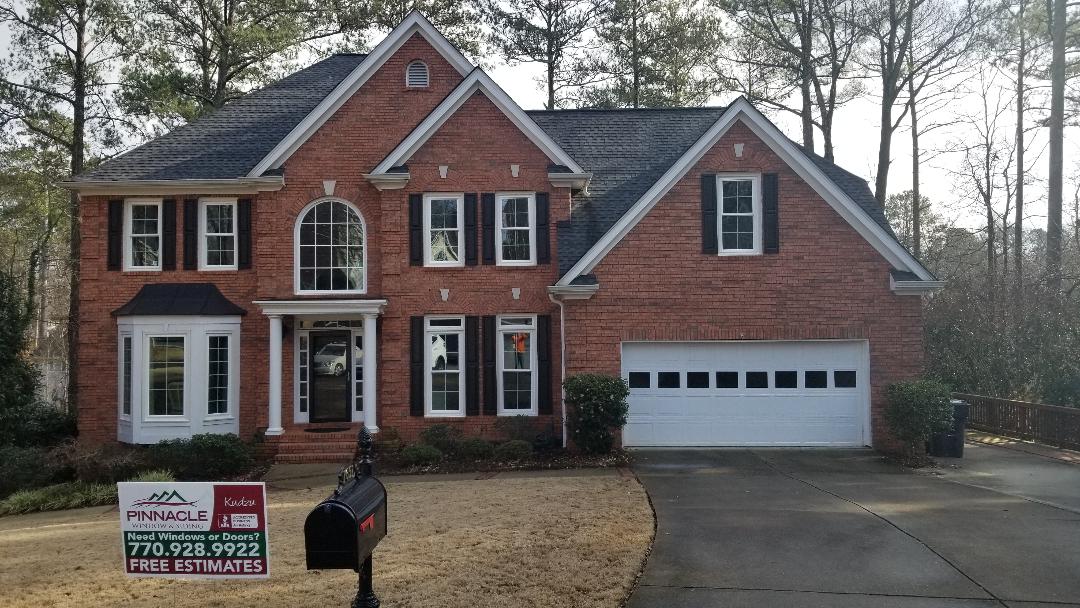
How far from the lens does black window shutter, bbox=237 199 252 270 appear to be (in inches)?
651

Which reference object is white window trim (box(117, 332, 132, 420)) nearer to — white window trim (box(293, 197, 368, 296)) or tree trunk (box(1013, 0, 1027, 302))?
white window trim (box(293, 197, 368, 296))

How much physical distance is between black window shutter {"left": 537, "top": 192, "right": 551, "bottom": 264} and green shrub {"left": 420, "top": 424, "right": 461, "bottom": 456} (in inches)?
153

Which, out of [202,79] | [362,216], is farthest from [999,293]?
[202,79]

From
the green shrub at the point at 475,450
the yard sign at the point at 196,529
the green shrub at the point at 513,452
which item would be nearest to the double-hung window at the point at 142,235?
the green shrub at the point at 475,450

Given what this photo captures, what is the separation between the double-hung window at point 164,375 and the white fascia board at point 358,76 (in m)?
3.95

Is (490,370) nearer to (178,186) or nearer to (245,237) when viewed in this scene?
(245,237)

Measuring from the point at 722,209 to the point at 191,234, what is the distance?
11.1m

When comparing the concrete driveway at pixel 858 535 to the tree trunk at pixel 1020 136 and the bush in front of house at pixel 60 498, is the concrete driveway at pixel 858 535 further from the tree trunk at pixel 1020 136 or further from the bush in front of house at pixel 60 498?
the tree trunk at pixel 1020 136

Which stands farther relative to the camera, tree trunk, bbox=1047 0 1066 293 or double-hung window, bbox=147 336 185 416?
tree trunk, bbox=1047 0 1066 293

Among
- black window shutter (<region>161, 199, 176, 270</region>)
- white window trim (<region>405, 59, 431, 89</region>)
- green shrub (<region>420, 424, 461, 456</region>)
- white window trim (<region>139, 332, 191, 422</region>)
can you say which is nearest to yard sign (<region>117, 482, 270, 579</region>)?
green shrub (<region>420, 424, 461, 456</region>)

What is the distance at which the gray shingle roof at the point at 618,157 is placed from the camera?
16.3m

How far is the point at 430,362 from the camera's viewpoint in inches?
627

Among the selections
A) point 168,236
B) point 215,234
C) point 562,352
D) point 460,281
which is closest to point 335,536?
point 562,352

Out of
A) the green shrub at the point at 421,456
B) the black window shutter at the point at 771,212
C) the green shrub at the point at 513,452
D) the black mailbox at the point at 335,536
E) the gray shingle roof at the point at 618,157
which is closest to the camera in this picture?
the black mailbox at the point at 335,536
